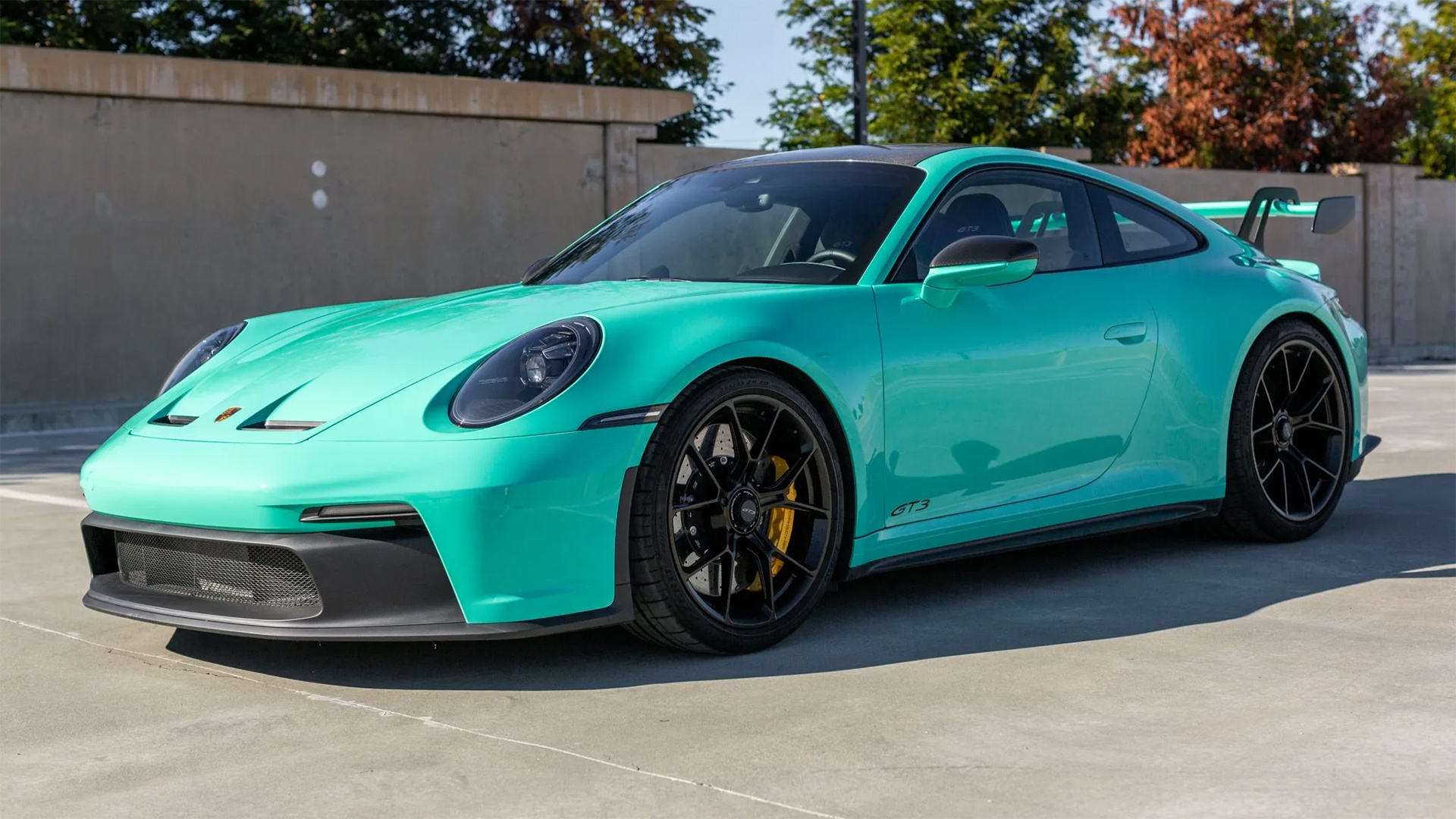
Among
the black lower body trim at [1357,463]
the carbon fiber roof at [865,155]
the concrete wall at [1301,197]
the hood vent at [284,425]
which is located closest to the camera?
the hood vent at [284,425]

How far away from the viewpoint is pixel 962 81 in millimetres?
35625

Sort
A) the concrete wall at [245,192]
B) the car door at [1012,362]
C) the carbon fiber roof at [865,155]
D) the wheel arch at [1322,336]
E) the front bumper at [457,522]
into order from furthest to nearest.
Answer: the concrete wall at [245,192] → the wheel arch at [1322,336] → the carbon fiber roof at [865,155] → the car door at [1012,362] → the front bumper at [457,522]

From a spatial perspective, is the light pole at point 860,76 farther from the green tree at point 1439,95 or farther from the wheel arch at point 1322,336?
the green tree at point 1439,95

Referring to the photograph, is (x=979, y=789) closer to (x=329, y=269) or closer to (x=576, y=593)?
(x=576, y=593)

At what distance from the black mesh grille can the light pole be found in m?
15.5

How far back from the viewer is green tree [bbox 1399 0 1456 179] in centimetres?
4416

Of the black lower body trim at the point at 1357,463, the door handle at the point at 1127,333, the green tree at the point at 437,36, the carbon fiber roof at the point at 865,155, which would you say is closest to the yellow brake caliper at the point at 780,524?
the carbon fiber roof at the point at 865,155

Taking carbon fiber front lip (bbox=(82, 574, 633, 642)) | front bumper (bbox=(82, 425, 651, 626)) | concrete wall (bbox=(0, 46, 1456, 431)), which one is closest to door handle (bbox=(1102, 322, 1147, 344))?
front bumper (bbox=(82, 425, 651, 626))

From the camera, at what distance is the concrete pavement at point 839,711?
3000 millimetres

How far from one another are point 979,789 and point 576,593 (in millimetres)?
1152

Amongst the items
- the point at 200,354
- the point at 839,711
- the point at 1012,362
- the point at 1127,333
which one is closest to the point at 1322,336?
the point at 1127,333

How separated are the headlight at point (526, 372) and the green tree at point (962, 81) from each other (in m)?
31.4

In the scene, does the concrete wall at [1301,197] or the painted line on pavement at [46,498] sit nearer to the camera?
the painted line on pavement at [46,498]

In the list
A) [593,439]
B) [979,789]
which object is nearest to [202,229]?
[593,439]
